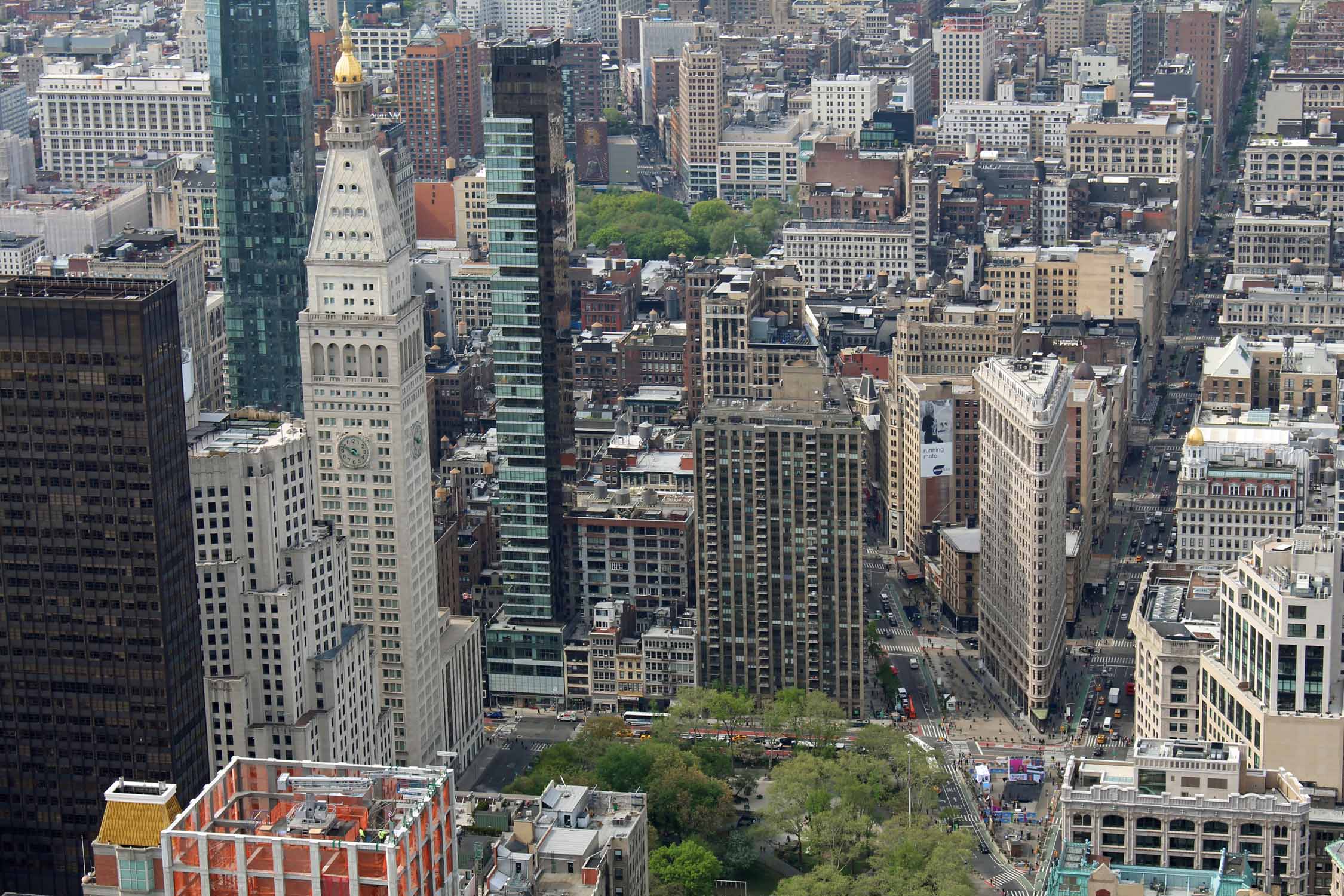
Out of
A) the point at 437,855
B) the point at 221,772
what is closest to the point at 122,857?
the point at 221,772

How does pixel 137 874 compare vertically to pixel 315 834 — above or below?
below

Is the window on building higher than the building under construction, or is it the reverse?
the building under construction

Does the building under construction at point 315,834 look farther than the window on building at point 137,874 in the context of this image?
No

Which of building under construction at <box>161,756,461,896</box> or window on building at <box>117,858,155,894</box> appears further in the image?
window on building at <box>117,858,155,894</box>

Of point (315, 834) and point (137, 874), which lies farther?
point (137, 874)

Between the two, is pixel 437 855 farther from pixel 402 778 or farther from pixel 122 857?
pixel 122 857

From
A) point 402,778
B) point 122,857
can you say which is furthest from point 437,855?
point 122,857

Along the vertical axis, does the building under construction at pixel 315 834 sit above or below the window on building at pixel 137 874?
above
